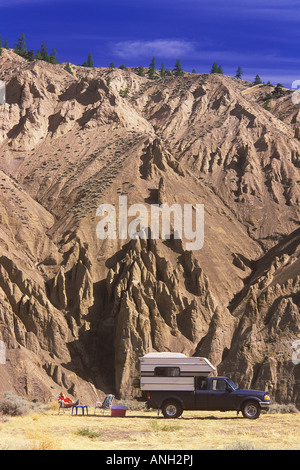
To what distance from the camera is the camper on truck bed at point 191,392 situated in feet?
89.1

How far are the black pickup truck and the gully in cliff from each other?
36367 millimetres

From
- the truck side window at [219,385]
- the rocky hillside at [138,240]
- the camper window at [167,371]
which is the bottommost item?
the truck side window at [219,385]

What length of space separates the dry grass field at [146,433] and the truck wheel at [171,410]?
1.12 feet

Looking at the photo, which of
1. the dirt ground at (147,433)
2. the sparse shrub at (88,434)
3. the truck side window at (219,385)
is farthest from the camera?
the truck side window at (219,385)

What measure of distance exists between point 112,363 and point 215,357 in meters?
9.44

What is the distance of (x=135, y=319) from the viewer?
181 ft

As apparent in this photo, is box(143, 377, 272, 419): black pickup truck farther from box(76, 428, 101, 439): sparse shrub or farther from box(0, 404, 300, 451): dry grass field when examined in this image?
box(76, 428, 101, 439): sparse shrub

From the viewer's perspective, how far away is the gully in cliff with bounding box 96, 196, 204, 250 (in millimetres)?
65688

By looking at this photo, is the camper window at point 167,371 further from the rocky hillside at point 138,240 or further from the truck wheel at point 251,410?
the rocky hillside at point 138,240

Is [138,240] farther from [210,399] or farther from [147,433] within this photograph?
[147,433]

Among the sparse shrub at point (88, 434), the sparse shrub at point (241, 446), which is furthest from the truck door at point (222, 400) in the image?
the sparse shrub at point (241, 446)

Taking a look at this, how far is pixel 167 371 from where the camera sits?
27.6m
